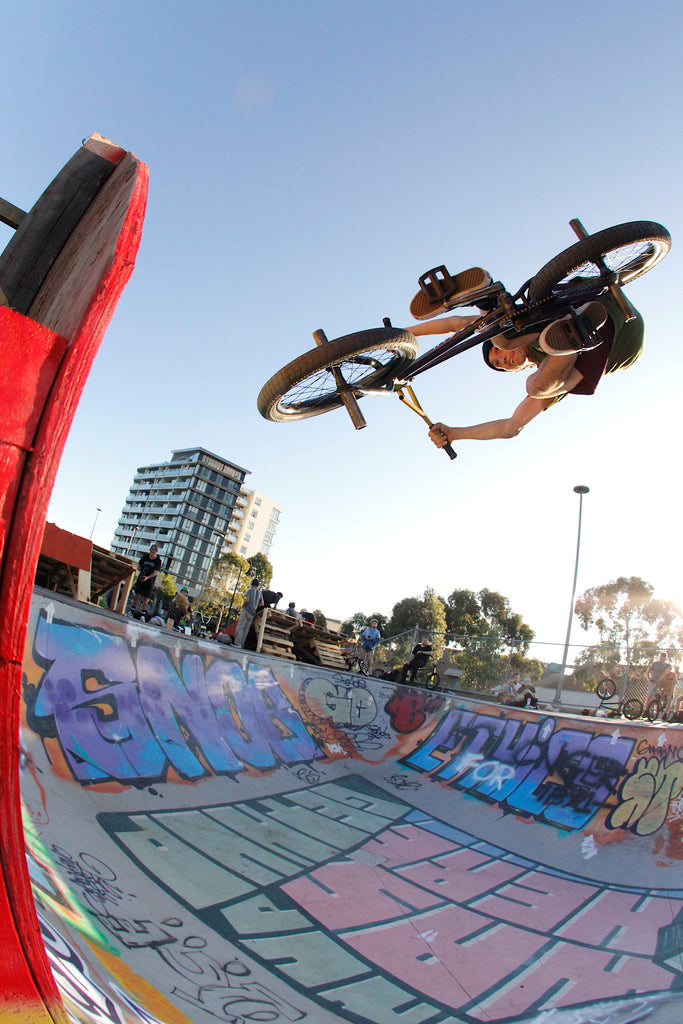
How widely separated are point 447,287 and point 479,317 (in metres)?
0.40

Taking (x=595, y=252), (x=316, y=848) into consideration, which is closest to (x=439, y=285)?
(x=595, y=252)

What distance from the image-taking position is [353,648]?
59.3 ft

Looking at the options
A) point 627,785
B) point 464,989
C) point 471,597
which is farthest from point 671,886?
point 471,597

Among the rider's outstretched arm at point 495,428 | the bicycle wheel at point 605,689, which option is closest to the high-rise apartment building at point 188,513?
the bicycle wheel at point 605,689

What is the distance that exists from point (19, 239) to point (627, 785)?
825 centimetres

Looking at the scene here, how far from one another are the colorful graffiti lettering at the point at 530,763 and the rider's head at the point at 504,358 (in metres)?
5.50

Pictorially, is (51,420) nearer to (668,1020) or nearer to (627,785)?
(668,1020)

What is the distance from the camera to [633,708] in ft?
39.0

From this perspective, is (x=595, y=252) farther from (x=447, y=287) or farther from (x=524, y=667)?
(x=524, y=667)

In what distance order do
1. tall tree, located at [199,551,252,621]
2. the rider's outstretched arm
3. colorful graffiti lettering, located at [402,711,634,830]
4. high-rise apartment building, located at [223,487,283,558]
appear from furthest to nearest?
high-rise apartment building, located at [223,487,283,558] → tall tree, located at [199,551,252,621] → colorful graffiti lettering, located at [402,711,634,830] → the rider's outstretched arm

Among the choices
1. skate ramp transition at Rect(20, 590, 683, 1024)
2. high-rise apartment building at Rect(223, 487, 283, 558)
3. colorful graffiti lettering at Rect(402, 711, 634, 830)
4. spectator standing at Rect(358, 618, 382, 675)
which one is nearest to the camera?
skate ramp transition at Rect(20, 590, 683, 1024)

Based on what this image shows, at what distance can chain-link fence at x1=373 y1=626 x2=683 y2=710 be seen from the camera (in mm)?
12242

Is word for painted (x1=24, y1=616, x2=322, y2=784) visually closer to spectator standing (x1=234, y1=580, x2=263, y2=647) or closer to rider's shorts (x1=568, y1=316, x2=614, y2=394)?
spectator standing (x1=234, y1=580, x2=263, y2=647)

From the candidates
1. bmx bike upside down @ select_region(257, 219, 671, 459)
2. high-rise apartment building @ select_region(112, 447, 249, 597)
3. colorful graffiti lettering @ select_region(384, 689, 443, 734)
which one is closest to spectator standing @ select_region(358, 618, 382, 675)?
colorful graffiti lettering @ select_region(384, 689, 443, 734)
